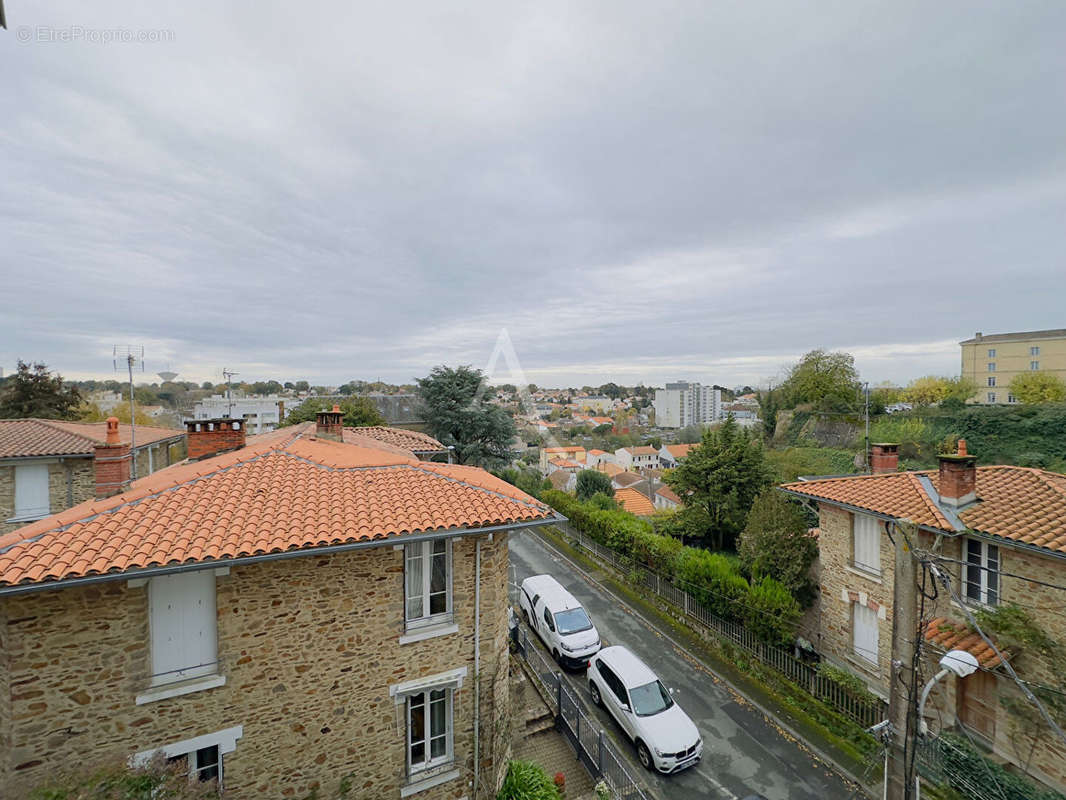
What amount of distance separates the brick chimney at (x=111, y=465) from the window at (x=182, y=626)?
5.02 m

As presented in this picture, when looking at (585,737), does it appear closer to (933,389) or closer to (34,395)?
(34,395)

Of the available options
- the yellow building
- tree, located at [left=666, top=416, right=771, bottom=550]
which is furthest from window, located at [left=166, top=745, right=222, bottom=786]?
the yellow building

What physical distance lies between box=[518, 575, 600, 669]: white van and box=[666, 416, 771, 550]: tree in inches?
361

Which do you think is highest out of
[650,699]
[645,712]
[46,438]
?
[46,438]

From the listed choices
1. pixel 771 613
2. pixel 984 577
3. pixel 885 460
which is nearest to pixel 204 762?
pixel 771 613

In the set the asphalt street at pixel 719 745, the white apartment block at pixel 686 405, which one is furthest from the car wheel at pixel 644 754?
the white apartment block at pixel 686 405

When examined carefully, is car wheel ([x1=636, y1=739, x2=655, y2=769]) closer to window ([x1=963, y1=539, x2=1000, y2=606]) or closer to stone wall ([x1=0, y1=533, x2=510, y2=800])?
stone wall ([x1=0, y1=533, x2=510, y2=800])

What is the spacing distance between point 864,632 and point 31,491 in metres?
25.5

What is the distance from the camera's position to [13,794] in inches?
195

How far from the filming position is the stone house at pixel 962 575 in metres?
8.41

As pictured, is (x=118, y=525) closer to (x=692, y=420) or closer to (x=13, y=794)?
(x=13, y=794)

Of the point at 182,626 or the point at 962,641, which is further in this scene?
the point at 962,641

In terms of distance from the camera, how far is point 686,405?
137 m

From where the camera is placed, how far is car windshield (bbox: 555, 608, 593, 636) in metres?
13.1
